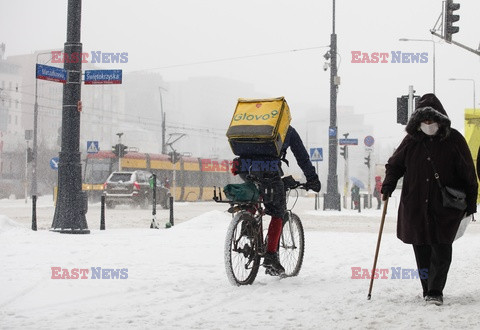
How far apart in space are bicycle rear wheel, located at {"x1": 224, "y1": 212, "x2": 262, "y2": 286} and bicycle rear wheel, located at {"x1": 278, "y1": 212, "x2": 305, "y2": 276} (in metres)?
0.65

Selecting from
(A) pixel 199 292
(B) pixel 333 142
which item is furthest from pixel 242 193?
(B) pixel 333 142

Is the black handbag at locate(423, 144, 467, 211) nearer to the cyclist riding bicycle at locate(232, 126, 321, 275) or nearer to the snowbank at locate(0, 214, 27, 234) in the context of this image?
the cyclist riding bicycle at locate(232, 126, 321, 275)

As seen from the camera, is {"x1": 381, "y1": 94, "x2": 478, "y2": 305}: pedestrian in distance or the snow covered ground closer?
the snow covered ground

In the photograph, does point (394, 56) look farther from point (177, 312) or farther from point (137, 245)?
point (177, 312)

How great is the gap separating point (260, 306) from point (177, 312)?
68 cm

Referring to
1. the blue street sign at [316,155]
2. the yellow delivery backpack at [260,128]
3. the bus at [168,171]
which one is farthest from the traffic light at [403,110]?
the bus at [168,171]

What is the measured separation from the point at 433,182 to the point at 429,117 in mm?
530

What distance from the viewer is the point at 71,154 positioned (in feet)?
43.2

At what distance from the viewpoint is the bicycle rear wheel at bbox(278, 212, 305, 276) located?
8.13m

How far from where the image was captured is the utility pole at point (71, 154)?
13.1m

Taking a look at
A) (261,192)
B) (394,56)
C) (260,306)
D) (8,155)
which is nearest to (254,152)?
(261,192)

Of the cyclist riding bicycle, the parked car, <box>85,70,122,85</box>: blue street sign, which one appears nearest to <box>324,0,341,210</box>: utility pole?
the parked car

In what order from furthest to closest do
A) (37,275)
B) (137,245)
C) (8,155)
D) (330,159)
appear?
1. (8,155)
2. (330,159)
3. (137,245)
4. (37,275)

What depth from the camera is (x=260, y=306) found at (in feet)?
20.7
